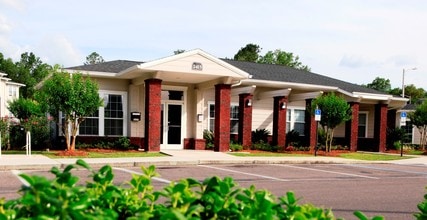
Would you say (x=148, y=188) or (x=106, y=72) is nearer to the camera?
(x=148, y=188)

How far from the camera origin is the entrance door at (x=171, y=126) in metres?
22.4

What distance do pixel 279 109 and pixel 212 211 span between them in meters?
22.4

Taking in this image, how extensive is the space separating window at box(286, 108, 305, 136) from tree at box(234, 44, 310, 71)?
37.3 metres

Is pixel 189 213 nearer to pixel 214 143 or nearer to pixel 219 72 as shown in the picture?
pixel 219 72

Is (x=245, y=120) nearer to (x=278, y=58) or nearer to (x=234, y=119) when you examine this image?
(x=234, y=119)

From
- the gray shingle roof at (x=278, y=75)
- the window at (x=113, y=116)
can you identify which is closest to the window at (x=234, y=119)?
the gray shingle roof at (x=278, y=75)

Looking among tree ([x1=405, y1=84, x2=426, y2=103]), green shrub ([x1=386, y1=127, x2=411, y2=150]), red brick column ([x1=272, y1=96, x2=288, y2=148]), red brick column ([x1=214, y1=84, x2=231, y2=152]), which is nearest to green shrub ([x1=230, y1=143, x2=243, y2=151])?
red brick column ([x1=214, y1=84, x2=231, y2=152])

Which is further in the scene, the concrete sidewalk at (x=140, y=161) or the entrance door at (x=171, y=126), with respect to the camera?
the entrance door at (x=171, y=126)

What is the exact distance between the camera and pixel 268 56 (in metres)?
65.1

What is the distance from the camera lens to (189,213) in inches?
64.5

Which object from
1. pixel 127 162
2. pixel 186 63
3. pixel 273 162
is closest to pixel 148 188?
pixel 127 162

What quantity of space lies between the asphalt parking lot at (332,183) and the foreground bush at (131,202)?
6.19 m

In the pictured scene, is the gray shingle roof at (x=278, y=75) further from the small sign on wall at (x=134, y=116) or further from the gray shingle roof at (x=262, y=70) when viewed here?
the small sign on wall at (x=134, y=116)

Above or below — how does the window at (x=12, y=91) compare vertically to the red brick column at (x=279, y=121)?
above
